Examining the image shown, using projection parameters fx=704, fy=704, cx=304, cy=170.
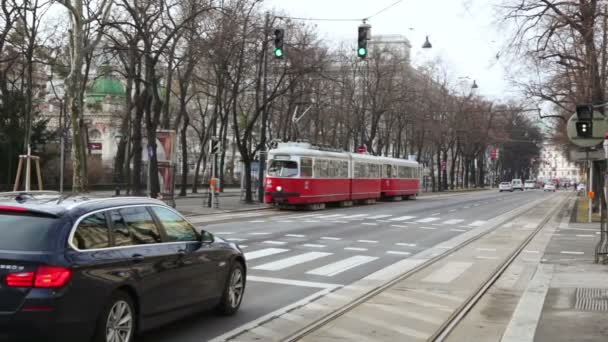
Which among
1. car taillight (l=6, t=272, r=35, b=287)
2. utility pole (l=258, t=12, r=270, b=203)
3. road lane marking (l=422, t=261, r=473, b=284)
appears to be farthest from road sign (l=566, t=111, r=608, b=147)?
utility pole (l=258, t=12, r=270, b=203)

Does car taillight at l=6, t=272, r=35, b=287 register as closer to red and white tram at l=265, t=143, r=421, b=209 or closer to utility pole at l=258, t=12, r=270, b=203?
red and white tram at l=265, t=143, r=421, b=209

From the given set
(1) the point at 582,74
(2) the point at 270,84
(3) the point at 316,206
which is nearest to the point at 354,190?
(3) the point at 316,206

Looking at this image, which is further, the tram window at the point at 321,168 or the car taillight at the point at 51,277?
the tram window at the point at 321,168

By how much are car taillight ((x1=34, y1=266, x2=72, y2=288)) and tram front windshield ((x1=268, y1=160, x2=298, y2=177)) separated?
27.9 m

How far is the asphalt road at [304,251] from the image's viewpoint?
859 cm

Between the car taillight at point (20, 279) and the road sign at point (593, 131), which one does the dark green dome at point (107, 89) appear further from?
the car taillight at point (20, 279)

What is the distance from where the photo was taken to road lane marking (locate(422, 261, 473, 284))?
12320mm

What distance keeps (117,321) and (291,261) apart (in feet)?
26.1

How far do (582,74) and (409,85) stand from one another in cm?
3073

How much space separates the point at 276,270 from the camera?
12781 millimetres

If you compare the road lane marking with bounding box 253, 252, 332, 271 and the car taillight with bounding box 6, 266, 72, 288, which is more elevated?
the car taillight with bounding box 6, 266, 72, 288

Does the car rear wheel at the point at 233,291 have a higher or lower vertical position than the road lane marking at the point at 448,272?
higher

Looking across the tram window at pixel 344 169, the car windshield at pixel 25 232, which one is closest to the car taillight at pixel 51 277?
the car windshield at pixel 25 232

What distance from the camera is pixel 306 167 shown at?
33969 mm
